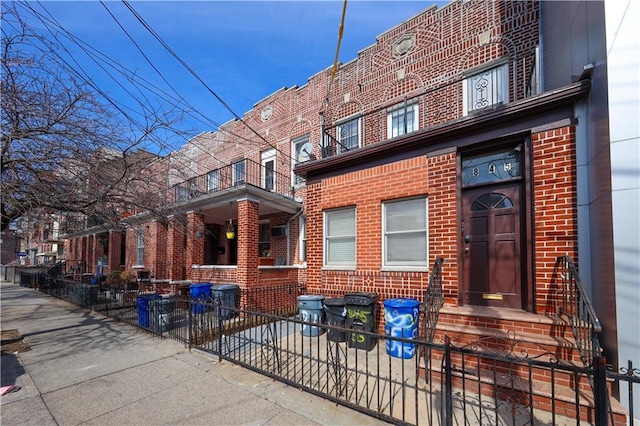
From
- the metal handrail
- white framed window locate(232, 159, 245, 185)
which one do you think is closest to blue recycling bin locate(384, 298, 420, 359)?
the metal handrail

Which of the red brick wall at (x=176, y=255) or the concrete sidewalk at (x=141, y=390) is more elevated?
the red brick wall at (x=176, y=255)

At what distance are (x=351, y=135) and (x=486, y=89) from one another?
13.0ft

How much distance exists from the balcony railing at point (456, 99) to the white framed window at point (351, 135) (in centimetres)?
14

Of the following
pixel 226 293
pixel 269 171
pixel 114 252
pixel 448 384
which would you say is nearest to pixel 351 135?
pixel 269 171

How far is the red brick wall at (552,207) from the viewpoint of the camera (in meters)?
4.45

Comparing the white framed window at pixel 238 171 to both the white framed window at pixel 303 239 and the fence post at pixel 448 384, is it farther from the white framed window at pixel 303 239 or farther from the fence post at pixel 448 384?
the fence post at pixel 448 384

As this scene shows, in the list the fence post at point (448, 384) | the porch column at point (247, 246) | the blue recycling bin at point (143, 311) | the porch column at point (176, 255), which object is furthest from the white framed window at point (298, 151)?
the fence post at point (448, 384)

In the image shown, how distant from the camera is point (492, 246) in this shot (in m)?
5.28

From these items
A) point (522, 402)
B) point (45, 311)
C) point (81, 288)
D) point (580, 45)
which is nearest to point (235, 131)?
point (81, 288)

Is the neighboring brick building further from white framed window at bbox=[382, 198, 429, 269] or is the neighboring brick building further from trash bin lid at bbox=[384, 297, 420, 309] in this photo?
trash bin lid at bbox=[384, 297, 420, 309]

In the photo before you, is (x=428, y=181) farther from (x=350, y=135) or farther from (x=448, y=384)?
(x=350, y=135)

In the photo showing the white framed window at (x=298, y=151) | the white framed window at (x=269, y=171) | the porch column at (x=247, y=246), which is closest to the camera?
the porch column at (x=247, y=246)

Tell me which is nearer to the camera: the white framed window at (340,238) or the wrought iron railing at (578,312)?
the wrought iron railing at (578,312)

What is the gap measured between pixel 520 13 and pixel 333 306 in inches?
318
